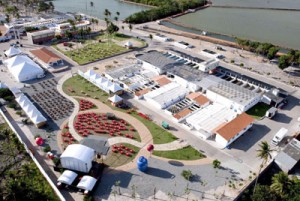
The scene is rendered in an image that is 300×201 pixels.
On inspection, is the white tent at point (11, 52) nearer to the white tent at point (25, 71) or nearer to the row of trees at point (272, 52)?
the white tent at point (25, 71)

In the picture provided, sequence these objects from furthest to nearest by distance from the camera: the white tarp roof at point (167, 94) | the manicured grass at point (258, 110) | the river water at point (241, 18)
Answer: the river water at point (241, 18)
the white tarp roof at point (167, 94)
the manicured grass at point (258, 110)

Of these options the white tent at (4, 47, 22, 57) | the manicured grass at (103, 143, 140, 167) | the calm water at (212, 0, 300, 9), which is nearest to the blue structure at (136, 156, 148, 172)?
the manicured grass at (103, 143, 140, 167)

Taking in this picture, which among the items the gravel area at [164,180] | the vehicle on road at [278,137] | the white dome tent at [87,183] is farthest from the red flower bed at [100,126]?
the vehicle on road at [278,137]

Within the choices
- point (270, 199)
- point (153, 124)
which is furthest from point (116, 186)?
point (270, 199)

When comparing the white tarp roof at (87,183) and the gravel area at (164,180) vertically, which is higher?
the white tarp roof at (87,183)

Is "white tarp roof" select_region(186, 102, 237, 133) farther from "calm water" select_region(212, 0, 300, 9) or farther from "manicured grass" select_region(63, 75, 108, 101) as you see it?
"calm water" select_region(212, 0, 300, 9)

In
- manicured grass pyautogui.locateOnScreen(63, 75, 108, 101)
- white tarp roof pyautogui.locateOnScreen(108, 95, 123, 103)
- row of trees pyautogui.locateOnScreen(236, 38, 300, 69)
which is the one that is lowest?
manicured grass pyautogui.locateOnScreen(63, 75, 108, 101)

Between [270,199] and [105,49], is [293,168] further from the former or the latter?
[105,49]

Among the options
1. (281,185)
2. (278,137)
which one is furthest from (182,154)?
(278,137)
